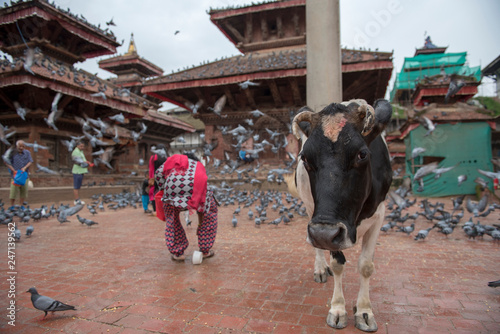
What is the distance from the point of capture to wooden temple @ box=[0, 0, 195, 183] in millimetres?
14267

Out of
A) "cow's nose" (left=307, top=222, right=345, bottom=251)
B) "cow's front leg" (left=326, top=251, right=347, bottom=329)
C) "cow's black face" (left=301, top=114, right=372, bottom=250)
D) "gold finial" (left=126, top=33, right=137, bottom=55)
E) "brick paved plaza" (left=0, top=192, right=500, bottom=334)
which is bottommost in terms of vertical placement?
"brick paved plaza" (left=0, top=192, right=500, bottom=334)

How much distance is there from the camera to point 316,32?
6.94m

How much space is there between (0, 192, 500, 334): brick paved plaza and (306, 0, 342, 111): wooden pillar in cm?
341

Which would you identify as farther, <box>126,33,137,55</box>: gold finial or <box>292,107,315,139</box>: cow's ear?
Answer: <box>126,33,137,55</box>: gold finial

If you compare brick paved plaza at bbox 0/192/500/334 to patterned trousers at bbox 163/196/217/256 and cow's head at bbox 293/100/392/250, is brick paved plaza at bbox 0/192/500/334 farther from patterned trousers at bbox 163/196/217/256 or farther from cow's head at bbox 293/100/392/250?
cow's head at bbox 293/100/392/250

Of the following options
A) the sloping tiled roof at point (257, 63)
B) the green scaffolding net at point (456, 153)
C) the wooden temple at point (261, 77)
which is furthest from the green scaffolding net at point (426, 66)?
the green scaffolding net at point (456, 153)

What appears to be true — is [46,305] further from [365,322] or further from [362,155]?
[362,155]

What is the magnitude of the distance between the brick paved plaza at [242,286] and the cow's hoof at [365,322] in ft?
0.20

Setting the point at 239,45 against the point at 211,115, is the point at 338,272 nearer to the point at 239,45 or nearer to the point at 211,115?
the point at 211,115

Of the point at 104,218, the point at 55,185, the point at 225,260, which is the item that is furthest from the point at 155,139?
the point at 225,260

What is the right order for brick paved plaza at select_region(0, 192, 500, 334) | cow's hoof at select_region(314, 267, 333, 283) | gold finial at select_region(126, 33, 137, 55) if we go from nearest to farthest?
brick paved plaza at select_region(0, 192, 500, 334) < cow's hoof at select_region(314, 267, 333, 283) < gold finial at select_region(126, 33, 137, 55)

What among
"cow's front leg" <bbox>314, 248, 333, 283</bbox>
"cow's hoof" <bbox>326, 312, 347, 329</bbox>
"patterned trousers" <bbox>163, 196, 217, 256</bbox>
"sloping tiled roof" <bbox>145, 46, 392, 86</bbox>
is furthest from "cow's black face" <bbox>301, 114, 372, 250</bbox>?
"sloping tiled roof" <bbox>145, 46, 392, 86</bbox>

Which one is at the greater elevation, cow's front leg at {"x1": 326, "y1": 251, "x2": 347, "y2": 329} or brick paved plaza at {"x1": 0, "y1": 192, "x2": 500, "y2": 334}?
cow's front leg at {"x1": 326, "y1": 251, "x2": 347, "y2": 329}

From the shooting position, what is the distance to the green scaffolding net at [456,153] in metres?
12.1
